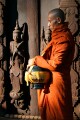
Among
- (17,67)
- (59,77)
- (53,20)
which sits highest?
(53,20)

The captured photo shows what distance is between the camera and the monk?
2.99 m

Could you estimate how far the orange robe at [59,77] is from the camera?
117 inches

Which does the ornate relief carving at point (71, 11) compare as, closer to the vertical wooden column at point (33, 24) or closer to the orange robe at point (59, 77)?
the vertical wooden column at point (33, 24)

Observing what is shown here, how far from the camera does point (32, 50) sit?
15.6ft

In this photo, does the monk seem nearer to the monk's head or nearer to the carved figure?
the monk's head

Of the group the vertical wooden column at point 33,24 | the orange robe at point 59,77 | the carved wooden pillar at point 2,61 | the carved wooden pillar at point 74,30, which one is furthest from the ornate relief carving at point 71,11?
the orange robe at point 59,77

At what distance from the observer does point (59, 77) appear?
9.89 ft

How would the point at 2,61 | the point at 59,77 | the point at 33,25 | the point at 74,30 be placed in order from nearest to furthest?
1. the point at 59,77
2. the point at 74,30
3. the point at 33,25
4. the point at 2,61

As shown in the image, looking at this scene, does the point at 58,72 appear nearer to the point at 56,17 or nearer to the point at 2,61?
the point at 56,17

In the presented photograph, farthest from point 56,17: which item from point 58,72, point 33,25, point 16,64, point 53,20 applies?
point 16,64

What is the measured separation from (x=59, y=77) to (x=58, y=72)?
0.04 metres

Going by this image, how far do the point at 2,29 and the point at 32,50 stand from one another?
0.45m

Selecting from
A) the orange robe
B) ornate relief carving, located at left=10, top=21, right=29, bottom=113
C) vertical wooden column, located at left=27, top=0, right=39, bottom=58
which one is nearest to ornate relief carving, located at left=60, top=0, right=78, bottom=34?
vertical wooden column, located at left=27, top=0, right=39, bottom=58

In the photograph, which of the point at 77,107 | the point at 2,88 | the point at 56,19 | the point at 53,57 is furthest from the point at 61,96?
the point at 2,88
